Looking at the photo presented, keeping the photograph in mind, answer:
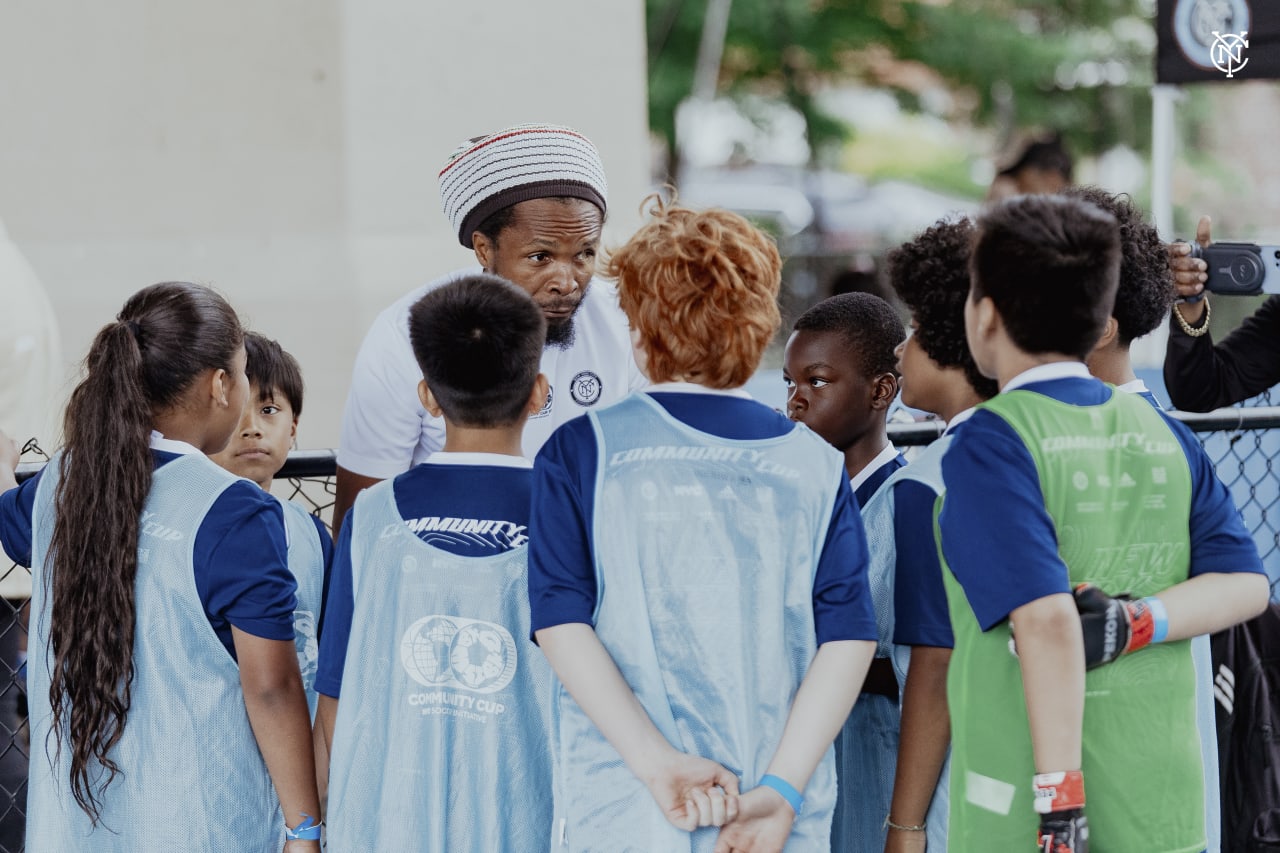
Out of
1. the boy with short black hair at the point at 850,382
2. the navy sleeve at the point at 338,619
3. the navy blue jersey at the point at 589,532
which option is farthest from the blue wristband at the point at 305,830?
the boy with short black hair at the point at 850,382

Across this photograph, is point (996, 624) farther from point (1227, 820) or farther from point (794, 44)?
point (794, 44)

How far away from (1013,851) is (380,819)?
1026 mm

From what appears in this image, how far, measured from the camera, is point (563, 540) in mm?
2193

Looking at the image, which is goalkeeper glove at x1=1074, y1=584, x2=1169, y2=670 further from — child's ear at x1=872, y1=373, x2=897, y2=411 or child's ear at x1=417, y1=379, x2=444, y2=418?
child's ear at x1=417, y1=379, x2=444, y2=418

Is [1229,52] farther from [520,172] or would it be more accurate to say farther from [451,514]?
[451,514]

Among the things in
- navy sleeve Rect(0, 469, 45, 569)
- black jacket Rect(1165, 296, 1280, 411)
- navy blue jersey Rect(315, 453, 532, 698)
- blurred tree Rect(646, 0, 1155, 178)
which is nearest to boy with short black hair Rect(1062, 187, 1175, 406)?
black jacket Rect(1165, 296, 1280, 411)

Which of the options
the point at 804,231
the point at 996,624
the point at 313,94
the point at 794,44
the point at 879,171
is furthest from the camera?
the point at 879,171

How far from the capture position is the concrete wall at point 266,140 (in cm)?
584

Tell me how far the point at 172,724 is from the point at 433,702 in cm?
49

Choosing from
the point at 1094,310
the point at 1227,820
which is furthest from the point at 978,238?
the point at 1227,820

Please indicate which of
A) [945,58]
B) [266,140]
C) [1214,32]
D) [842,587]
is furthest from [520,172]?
[945,58]

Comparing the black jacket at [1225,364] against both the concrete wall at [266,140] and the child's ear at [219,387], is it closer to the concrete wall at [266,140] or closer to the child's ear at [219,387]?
the child's ear at [219,387]

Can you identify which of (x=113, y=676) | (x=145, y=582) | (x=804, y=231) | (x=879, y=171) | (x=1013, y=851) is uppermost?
(x=879, y=171)

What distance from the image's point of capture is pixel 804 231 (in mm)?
19219
